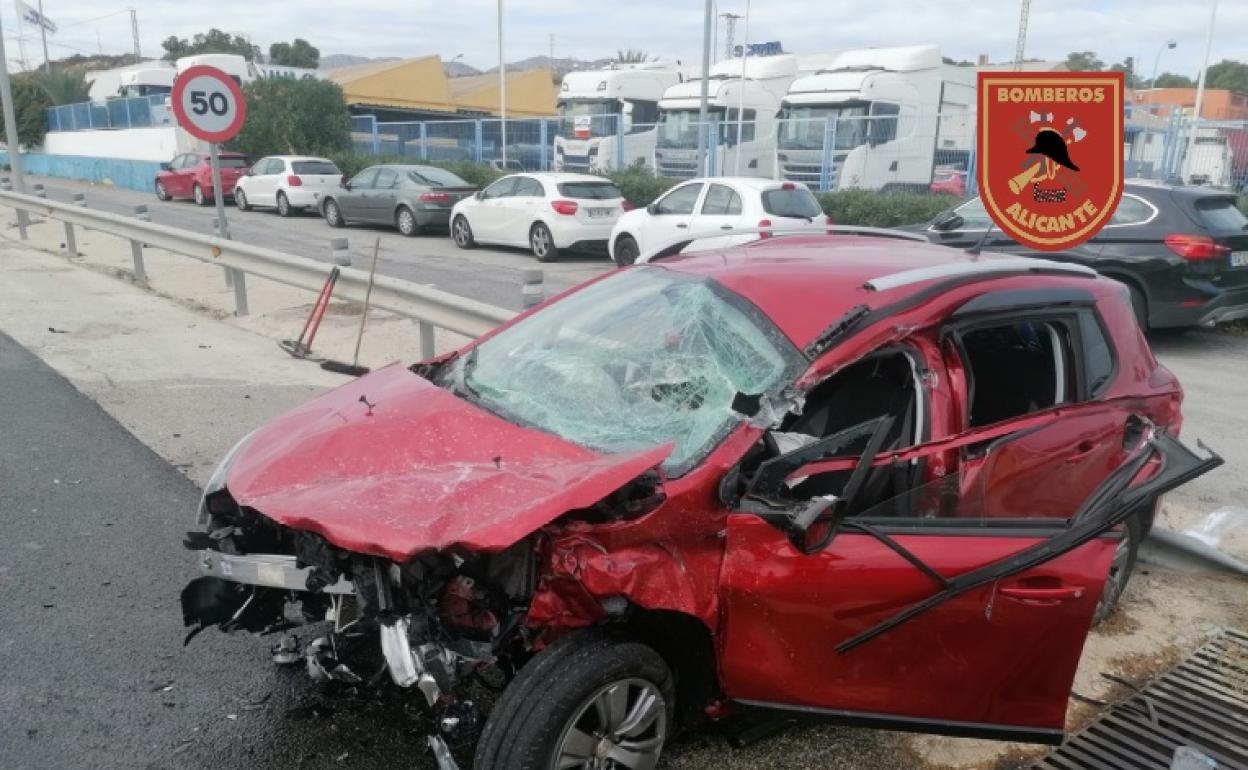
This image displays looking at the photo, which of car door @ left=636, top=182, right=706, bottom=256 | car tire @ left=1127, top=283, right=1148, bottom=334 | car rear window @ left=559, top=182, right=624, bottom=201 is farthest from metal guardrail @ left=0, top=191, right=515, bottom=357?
car rear window @ left=559, top=182, right=624, bottom=201

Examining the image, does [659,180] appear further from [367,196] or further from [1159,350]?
[1159,350]

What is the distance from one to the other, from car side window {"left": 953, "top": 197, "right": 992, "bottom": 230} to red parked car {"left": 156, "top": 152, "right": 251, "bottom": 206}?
22.3 meters

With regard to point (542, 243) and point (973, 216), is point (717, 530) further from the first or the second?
point (542, 243)

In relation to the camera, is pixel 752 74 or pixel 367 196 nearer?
pixel 367 196

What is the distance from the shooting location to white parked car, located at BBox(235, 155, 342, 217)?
79.2 ft

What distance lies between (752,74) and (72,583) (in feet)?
81.3

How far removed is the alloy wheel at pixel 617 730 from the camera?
2.66 meters

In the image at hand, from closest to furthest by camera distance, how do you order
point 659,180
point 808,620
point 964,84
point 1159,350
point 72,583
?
1. point 808,620
2. point 72,583
3. point 1159,350
4. point 659,180
5. point 964,84

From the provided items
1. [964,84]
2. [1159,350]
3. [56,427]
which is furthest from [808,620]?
[964,84]

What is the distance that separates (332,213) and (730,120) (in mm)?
10548

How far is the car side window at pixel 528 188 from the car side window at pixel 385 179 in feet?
14.4

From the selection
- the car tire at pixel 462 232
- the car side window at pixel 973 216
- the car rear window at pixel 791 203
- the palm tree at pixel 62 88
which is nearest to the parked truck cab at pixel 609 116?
the car tire at pixel 462 232

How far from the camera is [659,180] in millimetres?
20984

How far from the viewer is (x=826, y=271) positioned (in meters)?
3.49
